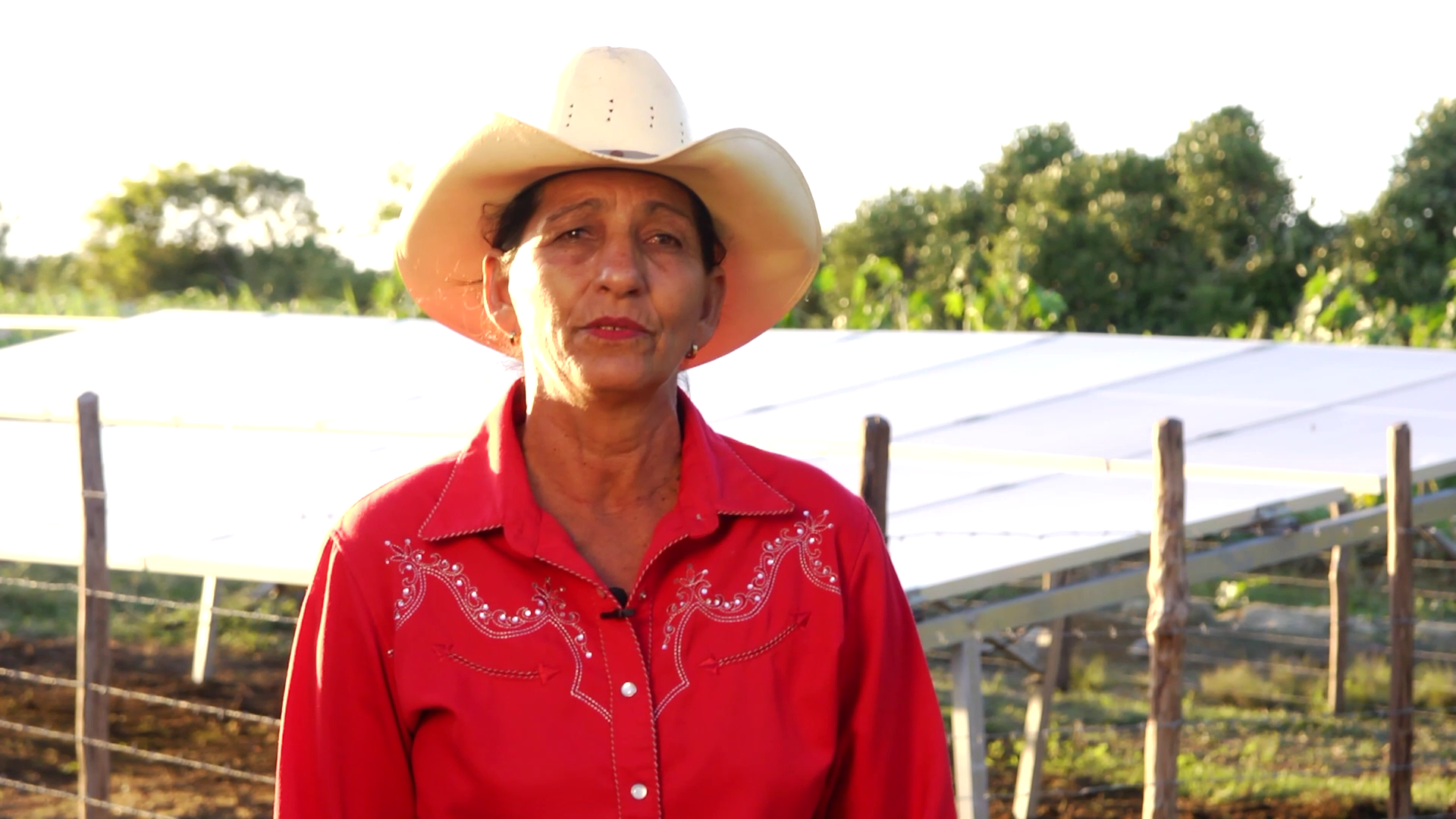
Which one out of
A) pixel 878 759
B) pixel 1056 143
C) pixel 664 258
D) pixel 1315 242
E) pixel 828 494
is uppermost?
pixel 1056 143

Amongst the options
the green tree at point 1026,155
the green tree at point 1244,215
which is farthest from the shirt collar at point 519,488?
the green tree at point 1026,155

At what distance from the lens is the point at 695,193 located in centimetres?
197

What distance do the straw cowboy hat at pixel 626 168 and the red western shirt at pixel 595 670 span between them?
0.31 meters

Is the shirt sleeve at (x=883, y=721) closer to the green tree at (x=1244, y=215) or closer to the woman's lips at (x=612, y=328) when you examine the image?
the woman's lips at (x=612, y=328)

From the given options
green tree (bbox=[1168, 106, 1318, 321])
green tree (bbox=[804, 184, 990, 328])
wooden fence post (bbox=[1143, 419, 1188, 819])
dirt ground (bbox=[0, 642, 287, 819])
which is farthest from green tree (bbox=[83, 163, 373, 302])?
wooden fence post (bbox=[1143, 419, 1188, 819])

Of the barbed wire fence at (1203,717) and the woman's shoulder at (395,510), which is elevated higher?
the woman's shoulder at (395,510)

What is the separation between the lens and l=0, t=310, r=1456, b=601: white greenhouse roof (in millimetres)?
5184

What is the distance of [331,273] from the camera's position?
35.9 metres

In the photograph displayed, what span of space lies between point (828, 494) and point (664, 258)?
1.12ft

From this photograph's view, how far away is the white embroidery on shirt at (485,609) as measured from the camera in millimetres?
1772

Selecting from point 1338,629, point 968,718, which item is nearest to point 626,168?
point 968,718

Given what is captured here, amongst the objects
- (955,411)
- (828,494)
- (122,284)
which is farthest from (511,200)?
(122,284)

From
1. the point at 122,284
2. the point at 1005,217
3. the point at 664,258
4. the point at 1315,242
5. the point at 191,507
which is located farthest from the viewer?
→ the point at 122,284

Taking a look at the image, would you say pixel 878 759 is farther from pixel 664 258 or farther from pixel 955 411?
pixel 955 411
